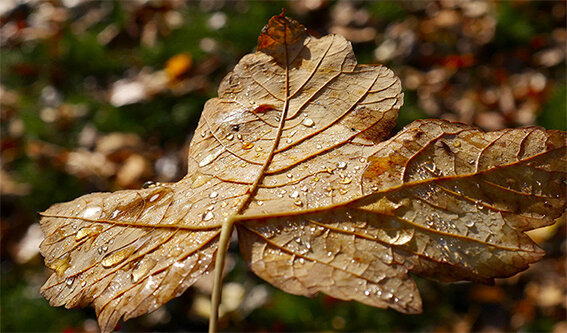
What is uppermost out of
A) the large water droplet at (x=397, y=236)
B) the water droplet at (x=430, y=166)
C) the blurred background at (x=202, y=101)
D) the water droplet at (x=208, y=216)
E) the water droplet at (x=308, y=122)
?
the water droplet at (x=308, y=122)

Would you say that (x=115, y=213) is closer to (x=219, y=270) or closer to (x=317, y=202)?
(x=219, y=270)

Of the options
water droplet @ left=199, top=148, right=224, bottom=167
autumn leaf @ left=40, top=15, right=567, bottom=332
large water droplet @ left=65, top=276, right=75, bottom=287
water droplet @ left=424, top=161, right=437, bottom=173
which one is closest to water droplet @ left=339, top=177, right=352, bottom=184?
autumn leaf @ left=40, top=15, right=567, bottom=332

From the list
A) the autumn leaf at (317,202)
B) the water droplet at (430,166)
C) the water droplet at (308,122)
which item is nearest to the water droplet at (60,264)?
the autumn leaf at (317,202)

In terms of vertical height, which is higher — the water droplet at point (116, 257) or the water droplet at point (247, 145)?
the water droplet at point (247, 145)

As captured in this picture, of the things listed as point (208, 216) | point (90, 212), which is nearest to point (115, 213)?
point (90, 212)

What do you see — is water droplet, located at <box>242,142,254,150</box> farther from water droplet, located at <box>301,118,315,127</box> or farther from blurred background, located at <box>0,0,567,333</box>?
blurred background, located at <box>0,0,567,333</box>

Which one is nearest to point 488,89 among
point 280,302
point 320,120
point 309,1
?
point 309,1

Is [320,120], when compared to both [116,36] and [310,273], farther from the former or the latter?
[116,36]

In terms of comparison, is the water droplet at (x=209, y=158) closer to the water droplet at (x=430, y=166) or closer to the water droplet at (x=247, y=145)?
the water droplet at (x=247, y=145)
